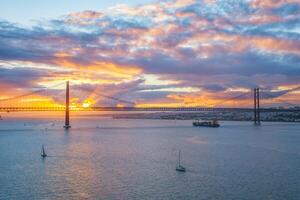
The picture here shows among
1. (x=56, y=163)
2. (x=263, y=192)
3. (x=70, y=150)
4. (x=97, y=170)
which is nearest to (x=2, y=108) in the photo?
(x=70, y=150)

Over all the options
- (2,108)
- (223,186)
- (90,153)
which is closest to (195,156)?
(90,153)

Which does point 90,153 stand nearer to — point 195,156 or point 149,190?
point 195,156

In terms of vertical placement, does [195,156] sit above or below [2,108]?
below

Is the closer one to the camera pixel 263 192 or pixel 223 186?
pixel 263 192

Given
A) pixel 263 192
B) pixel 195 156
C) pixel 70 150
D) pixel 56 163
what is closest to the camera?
pixel 263 192

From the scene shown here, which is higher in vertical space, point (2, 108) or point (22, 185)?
point (2, 108)

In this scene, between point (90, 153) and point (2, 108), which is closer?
point (90, 153)

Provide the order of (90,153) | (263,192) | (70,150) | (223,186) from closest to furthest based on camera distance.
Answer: (263,192) < (223,186) < (90,153) < (70,150)

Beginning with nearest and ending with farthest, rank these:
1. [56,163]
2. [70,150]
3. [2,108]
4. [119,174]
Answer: [119,174] → [56,163] → [70,150] → [2,108]

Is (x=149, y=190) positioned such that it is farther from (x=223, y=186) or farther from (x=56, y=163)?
(x=56, y=163)
